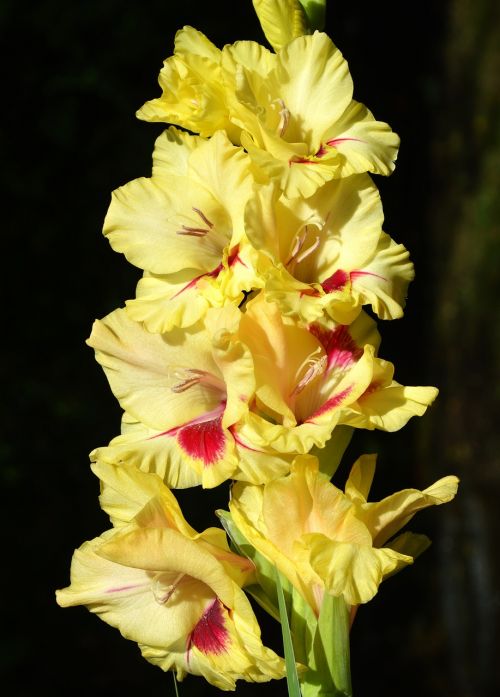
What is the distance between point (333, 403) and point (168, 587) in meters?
0.25

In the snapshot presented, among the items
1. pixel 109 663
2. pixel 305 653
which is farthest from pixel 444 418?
pixel 305 653

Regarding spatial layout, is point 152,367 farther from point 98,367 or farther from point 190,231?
point 98,367

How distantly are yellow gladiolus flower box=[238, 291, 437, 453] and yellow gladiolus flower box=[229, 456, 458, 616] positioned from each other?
4cm

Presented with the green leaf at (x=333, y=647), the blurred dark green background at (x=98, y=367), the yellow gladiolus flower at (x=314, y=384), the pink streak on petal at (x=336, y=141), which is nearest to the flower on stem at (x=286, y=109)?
the pink streak on petal at (x=336, y=141)

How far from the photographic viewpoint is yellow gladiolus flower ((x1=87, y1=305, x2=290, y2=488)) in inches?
34.7

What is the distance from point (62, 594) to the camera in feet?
3.23

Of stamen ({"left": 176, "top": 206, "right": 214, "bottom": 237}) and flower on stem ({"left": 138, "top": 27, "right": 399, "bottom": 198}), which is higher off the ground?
flower on stem ({"left": 138, "top": 27, "right": 399, "bottom": 198})

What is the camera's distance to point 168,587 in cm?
96

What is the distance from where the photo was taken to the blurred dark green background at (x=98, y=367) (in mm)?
2307

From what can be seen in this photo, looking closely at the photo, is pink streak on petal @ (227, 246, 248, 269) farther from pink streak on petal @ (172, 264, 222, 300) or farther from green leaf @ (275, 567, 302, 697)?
green leaf @ (275, 567, 302, 697)

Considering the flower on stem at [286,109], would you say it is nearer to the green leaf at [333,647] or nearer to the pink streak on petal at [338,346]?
the pink streak on petal at [338,346]

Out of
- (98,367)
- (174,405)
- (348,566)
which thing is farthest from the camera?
(98,367)

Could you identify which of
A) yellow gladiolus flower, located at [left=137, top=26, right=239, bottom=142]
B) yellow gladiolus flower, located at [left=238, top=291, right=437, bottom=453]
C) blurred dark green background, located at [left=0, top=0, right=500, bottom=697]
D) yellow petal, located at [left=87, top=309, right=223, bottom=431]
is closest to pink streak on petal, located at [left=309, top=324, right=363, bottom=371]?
yellow gladiolus flower, located at [left=238, top=291, right=437, bottom=453]

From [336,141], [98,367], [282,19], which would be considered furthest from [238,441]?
[98,367]
